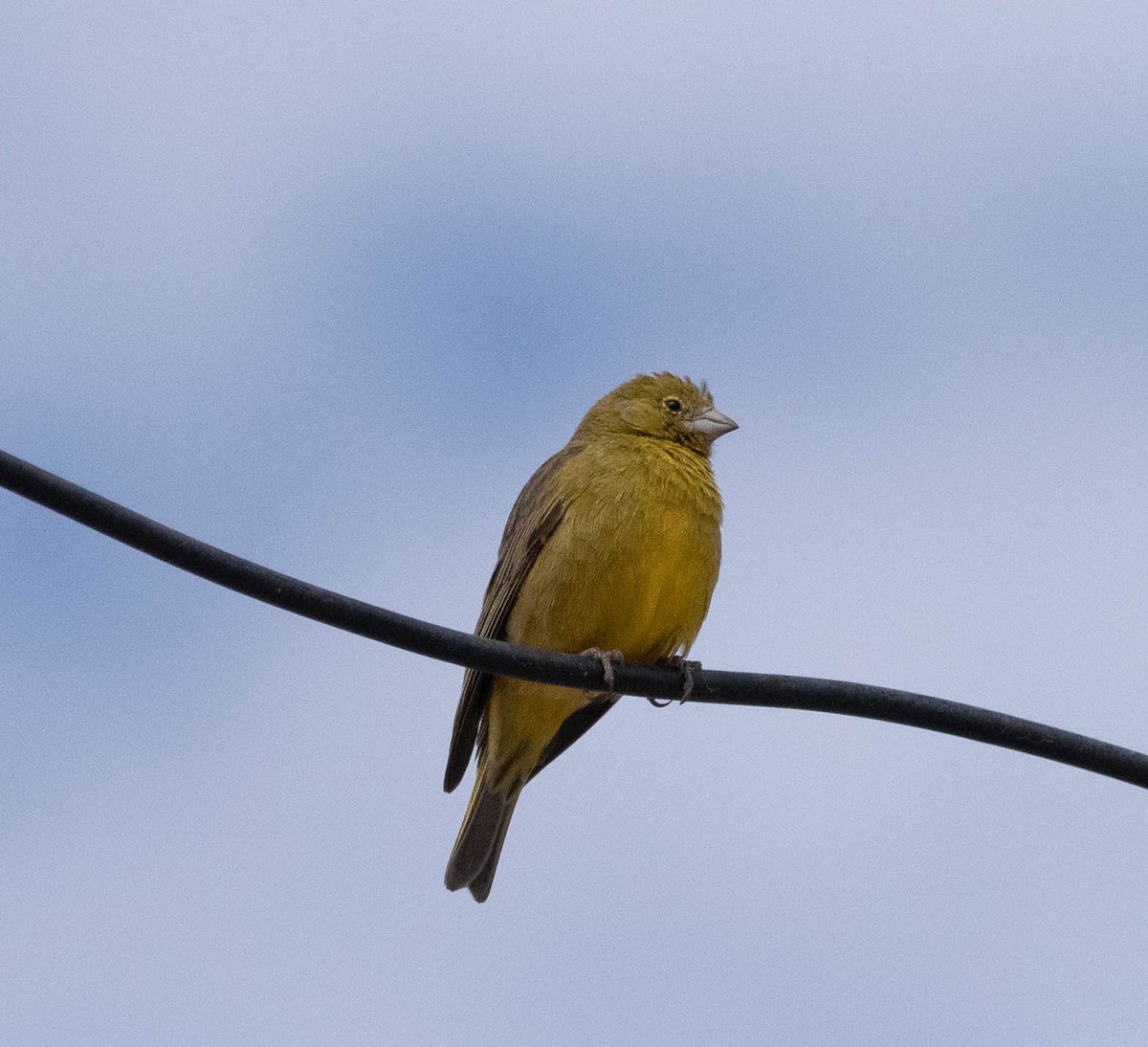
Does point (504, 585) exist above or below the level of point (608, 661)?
above

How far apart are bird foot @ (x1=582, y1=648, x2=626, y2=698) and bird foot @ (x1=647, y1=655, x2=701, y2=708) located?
0.59ft

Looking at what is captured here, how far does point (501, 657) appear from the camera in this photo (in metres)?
3.62

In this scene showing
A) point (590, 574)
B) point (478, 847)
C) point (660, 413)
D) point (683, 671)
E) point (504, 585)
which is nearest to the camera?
point (683, 671)

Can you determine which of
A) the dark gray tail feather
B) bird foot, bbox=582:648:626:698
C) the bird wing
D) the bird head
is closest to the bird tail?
the dark gray tail feather

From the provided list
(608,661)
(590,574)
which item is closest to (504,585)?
(590,574)

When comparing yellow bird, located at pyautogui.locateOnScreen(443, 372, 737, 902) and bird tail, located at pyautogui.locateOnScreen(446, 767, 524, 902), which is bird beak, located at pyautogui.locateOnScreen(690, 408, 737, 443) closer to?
yellow bird, located at pyautogui.locateOnScreen(443, 372, 737, 902)

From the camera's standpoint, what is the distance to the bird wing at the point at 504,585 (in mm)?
6121

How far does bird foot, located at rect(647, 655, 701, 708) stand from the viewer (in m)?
4.20

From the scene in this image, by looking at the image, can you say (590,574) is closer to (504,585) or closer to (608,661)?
(504,585)

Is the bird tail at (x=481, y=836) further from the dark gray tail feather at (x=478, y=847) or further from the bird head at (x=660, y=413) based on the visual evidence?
the bird head at (x=660, y=413)

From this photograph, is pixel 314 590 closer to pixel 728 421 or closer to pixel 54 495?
pixel 54 495

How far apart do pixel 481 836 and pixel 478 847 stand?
0.05 m

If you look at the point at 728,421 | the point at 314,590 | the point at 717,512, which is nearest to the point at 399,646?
the point at 314,590

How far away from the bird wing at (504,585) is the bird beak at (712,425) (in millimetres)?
578
